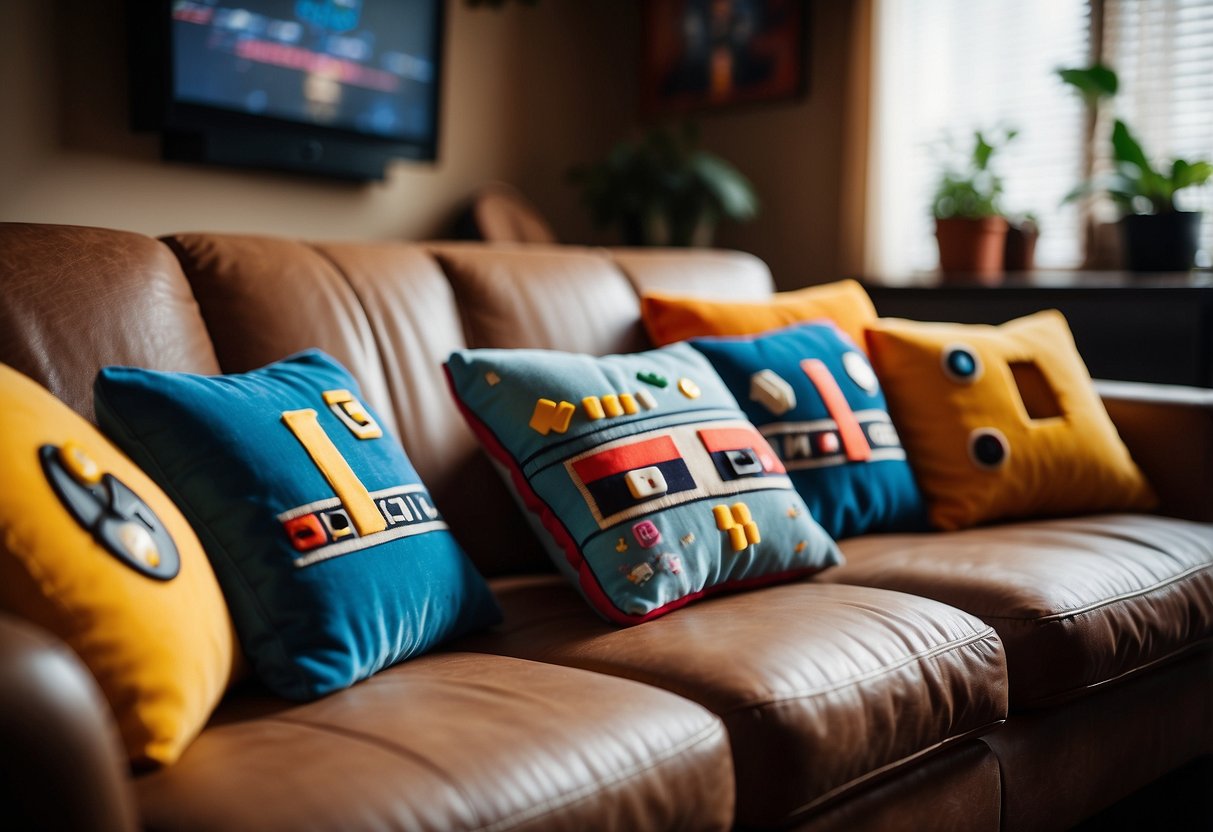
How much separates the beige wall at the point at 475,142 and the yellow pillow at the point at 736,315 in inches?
53.3

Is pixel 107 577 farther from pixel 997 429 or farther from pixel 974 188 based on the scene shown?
pixel 974 188

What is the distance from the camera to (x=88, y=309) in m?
1.29

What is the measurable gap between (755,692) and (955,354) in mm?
1039

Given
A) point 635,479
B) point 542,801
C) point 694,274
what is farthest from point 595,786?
point 694,274

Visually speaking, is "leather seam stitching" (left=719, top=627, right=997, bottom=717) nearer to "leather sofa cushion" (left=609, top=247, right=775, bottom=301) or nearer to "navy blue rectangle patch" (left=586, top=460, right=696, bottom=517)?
"navy blue rectangle patch" (left=586, top=460, right=696, bottom=517)

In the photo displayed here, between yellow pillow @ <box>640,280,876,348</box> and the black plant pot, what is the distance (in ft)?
3.30

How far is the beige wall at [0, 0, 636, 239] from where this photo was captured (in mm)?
2543

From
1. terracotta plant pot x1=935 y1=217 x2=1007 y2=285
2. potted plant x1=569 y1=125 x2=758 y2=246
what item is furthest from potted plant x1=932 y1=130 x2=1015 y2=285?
potted plant x1=569 y1=125 x2=758 y2=246

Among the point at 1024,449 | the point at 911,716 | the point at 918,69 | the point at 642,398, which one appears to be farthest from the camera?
the point at 918,69

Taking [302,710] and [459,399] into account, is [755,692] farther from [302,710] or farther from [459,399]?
[459,399]

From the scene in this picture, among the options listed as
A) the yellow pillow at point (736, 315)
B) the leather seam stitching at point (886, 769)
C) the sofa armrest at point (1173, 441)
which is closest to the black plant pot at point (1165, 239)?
the sofa armrest at point (1173, 441)

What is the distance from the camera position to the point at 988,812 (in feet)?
4.47

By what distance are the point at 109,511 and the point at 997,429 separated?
143 cm

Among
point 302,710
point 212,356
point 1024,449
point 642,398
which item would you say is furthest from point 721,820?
point 1024,449
